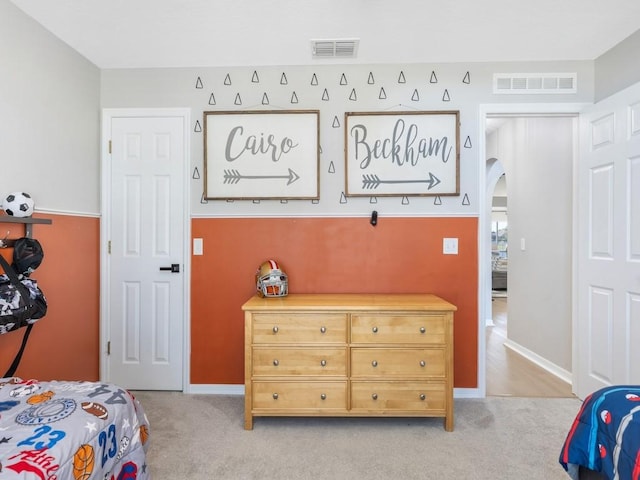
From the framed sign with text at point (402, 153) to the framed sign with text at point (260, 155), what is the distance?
1.00 ft

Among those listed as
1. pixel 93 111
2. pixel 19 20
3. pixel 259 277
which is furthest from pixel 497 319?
pixel 19 20

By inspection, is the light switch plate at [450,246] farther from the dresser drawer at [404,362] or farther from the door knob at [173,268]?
the door knob at [173,268]

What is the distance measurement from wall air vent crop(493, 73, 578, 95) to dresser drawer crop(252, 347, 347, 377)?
2.29 metres

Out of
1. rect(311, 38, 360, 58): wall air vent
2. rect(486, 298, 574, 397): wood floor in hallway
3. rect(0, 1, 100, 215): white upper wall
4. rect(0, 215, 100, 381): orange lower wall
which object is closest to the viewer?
rect(0, 1, 100, 215): white upper wall

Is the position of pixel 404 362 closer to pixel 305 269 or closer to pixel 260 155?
pixel 305 269

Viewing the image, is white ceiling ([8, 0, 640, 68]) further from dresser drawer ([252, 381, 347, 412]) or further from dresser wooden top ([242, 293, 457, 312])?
dresser drawer ([252, 381, 347, 412])

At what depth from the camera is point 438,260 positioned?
2732 millimetres

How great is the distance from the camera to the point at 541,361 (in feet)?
11.2

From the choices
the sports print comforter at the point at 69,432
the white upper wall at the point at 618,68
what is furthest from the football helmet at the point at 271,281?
the white upper wall at the point at 618,68

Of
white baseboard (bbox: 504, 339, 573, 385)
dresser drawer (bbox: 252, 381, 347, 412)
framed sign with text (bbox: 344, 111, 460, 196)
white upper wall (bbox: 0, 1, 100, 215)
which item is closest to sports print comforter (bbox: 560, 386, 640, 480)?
dresser drawer (bbox: 252, 381, 347, 412)

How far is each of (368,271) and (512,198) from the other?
2377mm

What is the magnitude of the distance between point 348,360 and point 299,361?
308mm

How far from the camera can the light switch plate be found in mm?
2723

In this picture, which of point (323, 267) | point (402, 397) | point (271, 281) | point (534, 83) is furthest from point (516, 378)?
point (534, 83)
